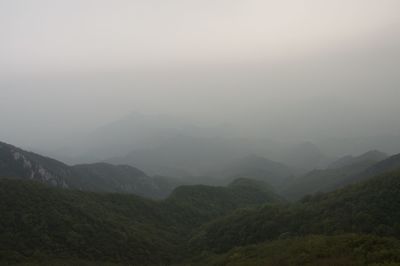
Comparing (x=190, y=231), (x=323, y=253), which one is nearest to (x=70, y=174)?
(x=190, y=231)

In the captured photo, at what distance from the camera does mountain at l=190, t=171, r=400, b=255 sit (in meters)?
54.9

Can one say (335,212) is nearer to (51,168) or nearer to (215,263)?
(215,263)

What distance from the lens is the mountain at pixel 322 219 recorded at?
54.9 metres

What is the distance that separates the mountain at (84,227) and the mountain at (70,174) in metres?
53.6

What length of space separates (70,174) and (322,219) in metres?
115

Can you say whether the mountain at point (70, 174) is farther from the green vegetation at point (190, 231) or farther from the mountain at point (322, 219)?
the mountain at point (322, 219)

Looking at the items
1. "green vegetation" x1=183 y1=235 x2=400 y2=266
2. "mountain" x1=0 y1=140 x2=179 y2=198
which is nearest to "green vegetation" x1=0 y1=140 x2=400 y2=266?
"green vegetation" x1=183 y1=235 x2=400 y2=266

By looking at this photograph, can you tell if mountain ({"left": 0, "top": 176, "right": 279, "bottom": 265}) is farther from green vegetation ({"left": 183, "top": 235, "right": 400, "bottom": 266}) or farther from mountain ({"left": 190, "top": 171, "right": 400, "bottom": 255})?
green vegetation ({"left": 183, "top": 235, "right": 400, "bottom": 266})

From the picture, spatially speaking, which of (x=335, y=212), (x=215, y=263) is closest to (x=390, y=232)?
(x=335, y=212)

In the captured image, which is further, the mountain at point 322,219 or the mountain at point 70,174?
the mountain at point 70,174

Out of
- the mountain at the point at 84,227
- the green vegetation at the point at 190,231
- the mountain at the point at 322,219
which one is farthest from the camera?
the mountain at the point at 84,227

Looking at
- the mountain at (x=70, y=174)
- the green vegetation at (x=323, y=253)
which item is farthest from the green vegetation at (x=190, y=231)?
the mountain at (x=70, y=174)

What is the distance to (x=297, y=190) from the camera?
162750 mm

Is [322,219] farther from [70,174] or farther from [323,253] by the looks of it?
[70,174]
